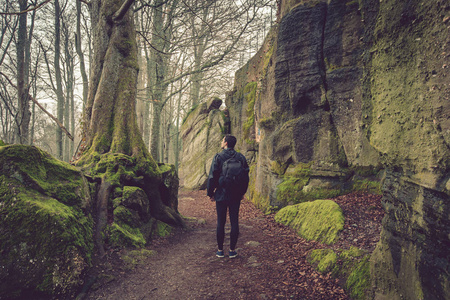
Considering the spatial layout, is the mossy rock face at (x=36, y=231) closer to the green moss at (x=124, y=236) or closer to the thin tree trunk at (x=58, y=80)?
the green moss at (x=124, y=236)

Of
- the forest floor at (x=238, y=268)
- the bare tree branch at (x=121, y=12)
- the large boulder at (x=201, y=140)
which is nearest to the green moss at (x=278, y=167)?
the forest floor at (x=238, y=268)

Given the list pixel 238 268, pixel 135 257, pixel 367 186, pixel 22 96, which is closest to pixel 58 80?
pixel 22 96

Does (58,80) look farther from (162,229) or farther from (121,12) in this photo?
(162,229)

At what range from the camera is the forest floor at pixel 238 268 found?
313cm

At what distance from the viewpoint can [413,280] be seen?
82.9 inches

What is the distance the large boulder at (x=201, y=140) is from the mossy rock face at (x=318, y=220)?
31.7 ft

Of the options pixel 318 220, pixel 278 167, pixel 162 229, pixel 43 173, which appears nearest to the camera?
pixel 43 173

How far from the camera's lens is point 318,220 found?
504 centimetres

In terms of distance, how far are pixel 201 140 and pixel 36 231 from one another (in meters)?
13.8

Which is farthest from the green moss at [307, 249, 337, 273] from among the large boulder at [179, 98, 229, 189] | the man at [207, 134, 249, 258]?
the large boulder at [179, 98, 229, 189]

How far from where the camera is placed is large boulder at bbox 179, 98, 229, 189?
15.6 meters

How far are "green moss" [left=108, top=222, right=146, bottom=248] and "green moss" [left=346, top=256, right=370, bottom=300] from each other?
11.0 feet

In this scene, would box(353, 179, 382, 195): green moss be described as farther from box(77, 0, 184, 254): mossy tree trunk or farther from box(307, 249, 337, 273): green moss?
box(77, 0, 184, 254): mossy tree trunk

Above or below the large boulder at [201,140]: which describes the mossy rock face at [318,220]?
below
